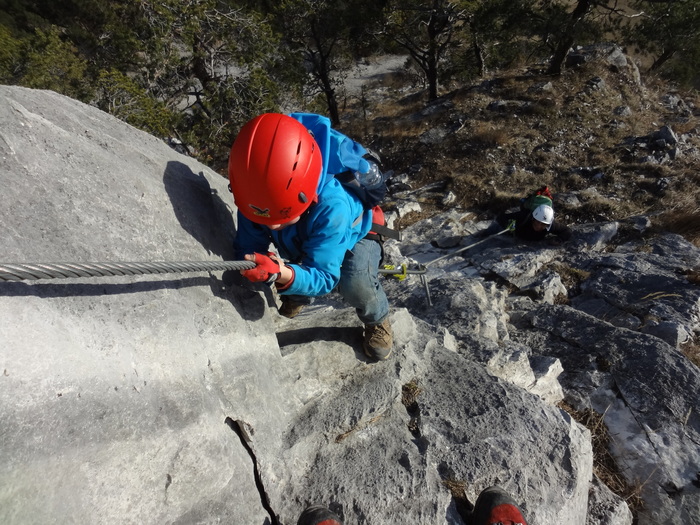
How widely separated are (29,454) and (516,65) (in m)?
25.7

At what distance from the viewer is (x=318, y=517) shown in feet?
7.59

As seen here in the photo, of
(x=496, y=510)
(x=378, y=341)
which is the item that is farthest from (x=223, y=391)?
(x=496, y=510)

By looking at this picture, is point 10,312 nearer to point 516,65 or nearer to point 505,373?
point 505,373

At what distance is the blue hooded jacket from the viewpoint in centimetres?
273

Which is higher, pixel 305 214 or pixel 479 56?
pixel 305 214

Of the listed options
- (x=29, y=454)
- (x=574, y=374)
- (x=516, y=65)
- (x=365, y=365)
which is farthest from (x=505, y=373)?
(x=516, y=65)

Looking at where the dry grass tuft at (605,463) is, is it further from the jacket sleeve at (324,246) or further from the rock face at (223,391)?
the jacket sleeve at (324,246)

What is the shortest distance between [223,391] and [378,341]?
1442 mm

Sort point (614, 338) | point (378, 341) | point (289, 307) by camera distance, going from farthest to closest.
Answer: point (614, 338)
point (289, 307)
point (378, 341)

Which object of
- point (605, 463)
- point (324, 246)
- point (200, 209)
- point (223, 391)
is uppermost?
point (200, 209)

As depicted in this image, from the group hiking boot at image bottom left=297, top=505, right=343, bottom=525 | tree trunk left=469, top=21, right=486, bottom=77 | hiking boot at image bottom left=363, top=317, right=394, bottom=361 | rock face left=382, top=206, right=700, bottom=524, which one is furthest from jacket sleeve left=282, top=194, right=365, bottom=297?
tree trunk left=469, top=21, right=486, bottom=77

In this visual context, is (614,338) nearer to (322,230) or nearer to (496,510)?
(496,510)

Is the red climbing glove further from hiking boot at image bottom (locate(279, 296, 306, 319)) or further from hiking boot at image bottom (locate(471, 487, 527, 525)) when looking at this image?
hiking boot at image bottom (locate(471, 487, 527, 525))

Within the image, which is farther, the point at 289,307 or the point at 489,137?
the point at 489,137
